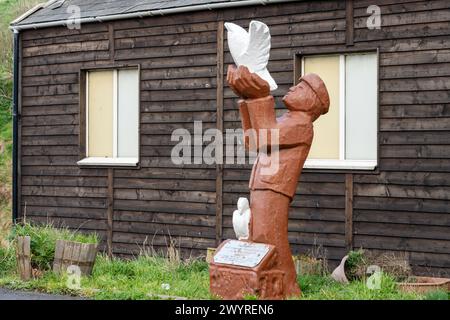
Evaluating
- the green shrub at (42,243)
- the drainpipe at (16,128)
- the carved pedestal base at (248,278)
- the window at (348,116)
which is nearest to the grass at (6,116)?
the drainpipe at (16,128)

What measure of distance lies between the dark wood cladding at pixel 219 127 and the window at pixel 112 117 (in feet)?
0.67

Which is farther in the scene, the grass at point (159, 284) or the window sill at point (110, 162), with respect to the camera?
the window sill at point (110, 162)


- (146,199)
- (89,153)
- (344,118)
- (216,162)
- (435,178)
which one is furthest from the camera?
(89,153)

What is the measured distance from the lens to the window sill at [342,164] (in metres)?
12.6

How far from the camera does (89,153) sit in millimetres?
16219

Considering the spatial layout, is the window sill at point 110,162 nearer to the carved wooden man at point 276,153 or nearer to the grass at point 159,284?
the grass at point 159,284

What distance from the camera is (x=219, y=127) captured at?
46.6ft

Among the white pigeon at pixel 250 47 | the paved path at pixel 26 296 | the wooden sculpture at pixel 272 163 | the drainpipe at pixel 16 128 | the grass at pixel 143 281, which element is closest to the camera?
the wooden sculpture at pixel 272 163

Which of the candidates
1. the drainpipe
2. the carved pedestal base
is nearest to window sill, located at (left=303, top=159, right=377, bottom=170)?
the carved pedestal base

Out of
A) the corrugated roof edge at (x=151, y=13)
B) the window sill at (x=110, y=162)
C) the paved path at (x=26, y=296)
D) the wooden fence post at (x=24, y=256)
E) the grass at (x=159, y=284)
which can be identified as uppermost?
the corrugated roof edge at (x=151, y=13)

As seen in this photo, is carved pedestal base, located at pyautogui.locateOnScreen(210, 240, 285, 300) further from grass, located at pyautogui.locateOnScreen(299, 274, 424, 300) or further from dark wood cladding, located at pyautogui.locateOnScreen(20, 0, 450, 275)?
dark wood cladding, located at pyautogui.locateOnScreen(20, 0, 450, 275)
